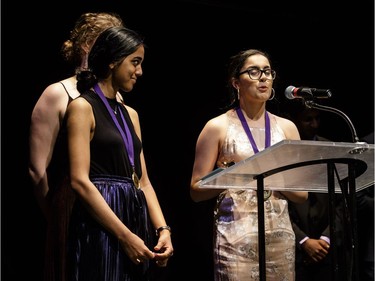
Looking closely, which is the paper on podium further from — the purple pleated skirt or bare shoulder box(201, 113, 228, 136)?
bare shoulder box(201, 113, 228, 136)

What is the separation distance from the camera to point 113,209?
8.95 ft

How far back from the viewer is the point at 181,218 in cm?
473

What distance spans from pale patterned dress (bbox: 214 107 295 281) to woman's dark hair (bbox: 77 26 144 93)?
77cm

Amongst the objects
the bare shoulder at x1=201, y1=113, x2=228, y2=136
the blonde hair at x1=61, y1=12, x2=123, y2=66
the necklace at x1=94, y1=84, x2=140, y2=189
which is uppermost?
the blonde hair at x1=61, y1=12, x2=123, y2=66

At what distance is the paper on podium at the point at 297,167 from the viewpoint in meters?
2.52

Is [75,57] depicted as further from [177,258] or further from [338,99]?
[338,99]

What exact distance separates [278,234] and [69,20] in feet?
6.11

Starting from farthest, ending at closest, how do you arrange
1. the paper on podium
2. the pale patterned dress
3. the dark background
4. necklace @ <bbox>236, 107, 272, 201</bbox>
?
the dark background → necklace @ <bbox>236, 107, 272, 201</bbox> → the pale patterned dress → the paper on podium


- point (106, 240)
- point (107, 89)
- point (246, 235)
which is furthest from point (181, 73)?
point (106, 240)

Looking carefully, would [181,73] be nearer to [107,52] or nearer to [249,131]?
[249,131]

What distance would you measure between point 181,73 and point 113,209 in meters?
2.18

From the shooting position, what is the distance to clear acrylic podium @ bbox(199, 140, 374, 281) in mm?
2543

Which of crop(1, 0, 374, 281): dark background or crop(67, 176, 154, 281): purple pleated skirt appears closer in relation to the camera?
crop(67, 176, 154, 281): purple pleated skirt

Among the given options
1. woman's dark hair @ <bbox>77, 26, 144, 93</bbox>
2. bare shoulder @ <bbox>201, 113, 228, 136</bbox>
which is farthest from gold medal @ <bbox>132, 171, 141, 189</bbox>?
bare shoulder @ <bbox>201, 113, 228, 136</bbox>
